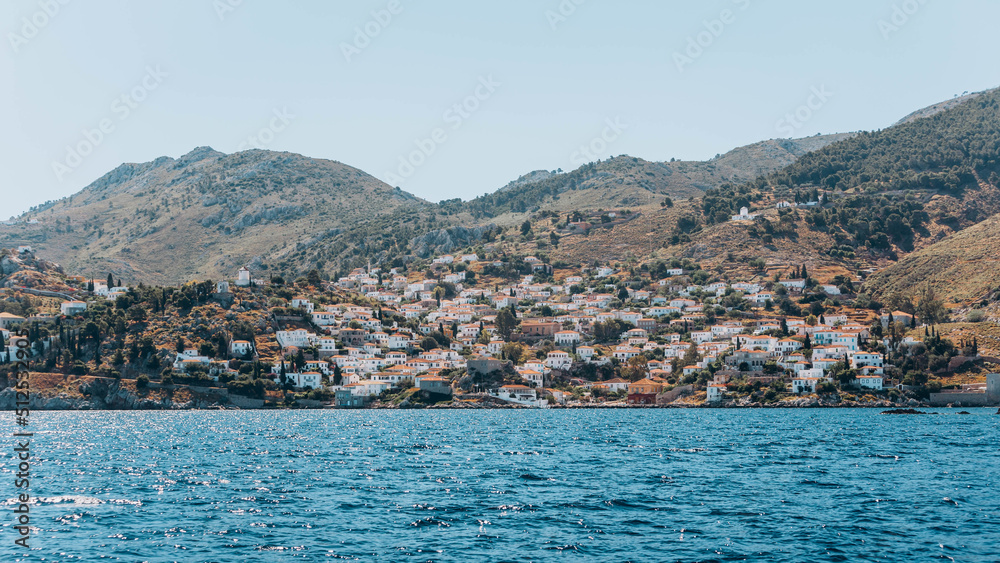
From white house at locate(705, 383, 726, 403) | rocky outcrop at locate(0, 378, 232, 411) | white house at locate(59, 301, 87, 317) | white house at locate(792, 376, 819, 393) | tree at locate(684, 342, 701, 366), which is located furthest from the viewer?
white house at locate(59, 301, 87, 317)

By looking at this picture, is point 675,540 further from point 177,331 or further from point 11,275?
point 11,275

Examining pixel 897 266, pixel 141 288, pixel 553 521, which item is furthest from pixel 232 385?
pixel 897 266

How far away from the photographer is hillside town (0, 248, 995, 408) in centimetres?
10906

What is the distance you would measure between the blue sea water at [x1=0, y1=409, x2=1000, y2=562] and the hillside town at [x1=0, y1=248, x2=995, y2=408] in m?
36.3

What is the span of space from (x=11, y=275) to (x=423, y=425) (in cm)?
9690

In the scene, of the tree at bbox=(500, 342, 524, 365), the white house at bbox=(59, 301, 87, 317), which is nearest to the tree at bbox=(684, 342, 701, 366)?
the tree at bbox=(500, 342, 524, 365)

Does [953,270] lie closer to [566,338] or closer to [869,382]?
[869,382]

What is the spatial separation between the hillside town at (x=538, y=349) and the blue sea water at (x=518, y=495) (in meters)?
36.3

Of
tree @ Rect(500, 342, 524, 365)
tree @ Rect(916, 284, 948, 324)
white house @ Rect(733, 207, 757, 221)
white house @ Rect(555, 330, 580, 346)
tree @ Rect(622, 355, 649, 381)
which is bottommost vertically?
tree @ Rect(622, 355, 649, 381)

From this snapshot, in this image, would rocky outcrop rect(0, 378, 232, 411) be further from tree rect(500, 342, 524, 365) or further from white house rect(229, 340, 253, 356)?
tree rect(500, 342, 524, 365)

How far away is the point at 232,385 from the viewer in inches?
4414

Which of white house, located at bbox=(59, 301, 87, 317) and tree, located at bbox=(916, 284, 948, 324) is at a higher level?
white house, located at bbox=(59, 301, 87, 317)

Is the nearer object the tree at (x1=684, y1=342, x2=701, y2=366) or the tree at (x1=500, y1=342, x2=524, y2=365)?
the tree at (x1=684, y1=342, x2=701, y2=366)

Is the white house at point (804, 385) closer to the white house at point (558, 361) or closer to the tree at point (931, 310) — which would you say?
the tree at point (931, 310)
